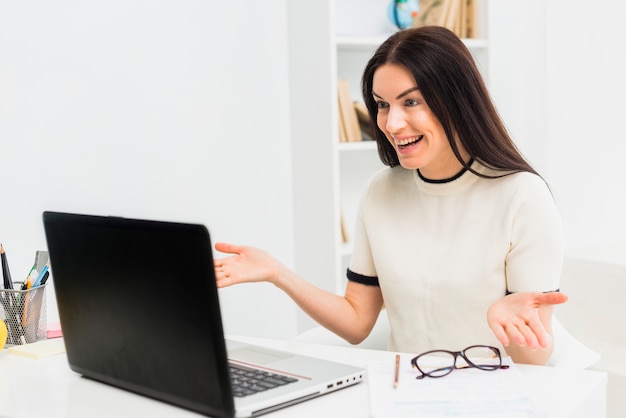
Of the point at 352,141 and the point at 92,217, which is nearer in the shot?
the point at 92,217

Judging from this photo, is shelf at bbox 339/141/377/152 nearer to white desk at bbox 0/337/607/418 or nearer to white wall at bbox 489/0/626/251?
white wall at bbox 489/0/626/251

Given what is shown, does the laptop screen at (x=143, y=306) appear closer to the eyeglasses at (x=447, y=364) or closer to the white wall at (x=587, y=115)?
the eyeglasses at (x=447, y=364)

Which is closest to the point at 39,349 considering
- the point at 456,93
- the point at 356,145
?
the point at 456,93

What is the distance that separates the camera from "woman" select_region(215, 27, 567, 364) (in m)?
1.74

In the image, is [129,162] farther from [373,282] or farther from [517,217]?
[517,217]

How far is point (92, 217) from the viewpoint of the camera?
1.24 metres

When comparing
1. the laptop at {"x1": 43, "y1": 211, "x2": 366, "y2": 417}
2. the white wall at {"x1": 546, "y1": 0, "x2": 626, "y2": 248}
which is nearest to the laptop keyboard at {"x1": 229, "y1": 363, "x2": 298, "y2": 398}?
the laptop at {"x1": 43, "y1": 211, "x2": 366, "y2": 417}

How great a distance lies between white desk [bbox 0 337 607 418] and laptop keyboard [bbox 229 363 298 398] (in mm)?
57

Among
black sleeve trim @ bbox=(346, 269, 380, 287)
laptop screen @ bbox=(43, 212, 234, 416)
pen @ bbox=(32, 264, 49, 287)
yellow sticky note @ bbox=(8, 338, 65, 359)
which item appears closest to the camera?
laptop screen @ bbox=(43, 212, 234, 416)

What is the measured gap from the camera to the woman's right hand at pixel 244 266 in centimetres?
157

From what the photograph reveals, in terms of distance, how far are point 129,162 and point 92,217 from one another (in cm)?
147

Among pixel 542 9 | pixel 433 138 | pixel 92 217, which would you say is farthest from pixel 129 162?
pixel 542 9

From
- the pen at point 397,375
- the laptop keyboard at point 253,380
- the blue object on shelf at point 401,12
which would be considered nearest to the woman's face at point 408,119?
the pen at point 397,375

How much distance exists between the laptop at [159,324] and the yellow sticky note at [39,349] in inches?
6.9
